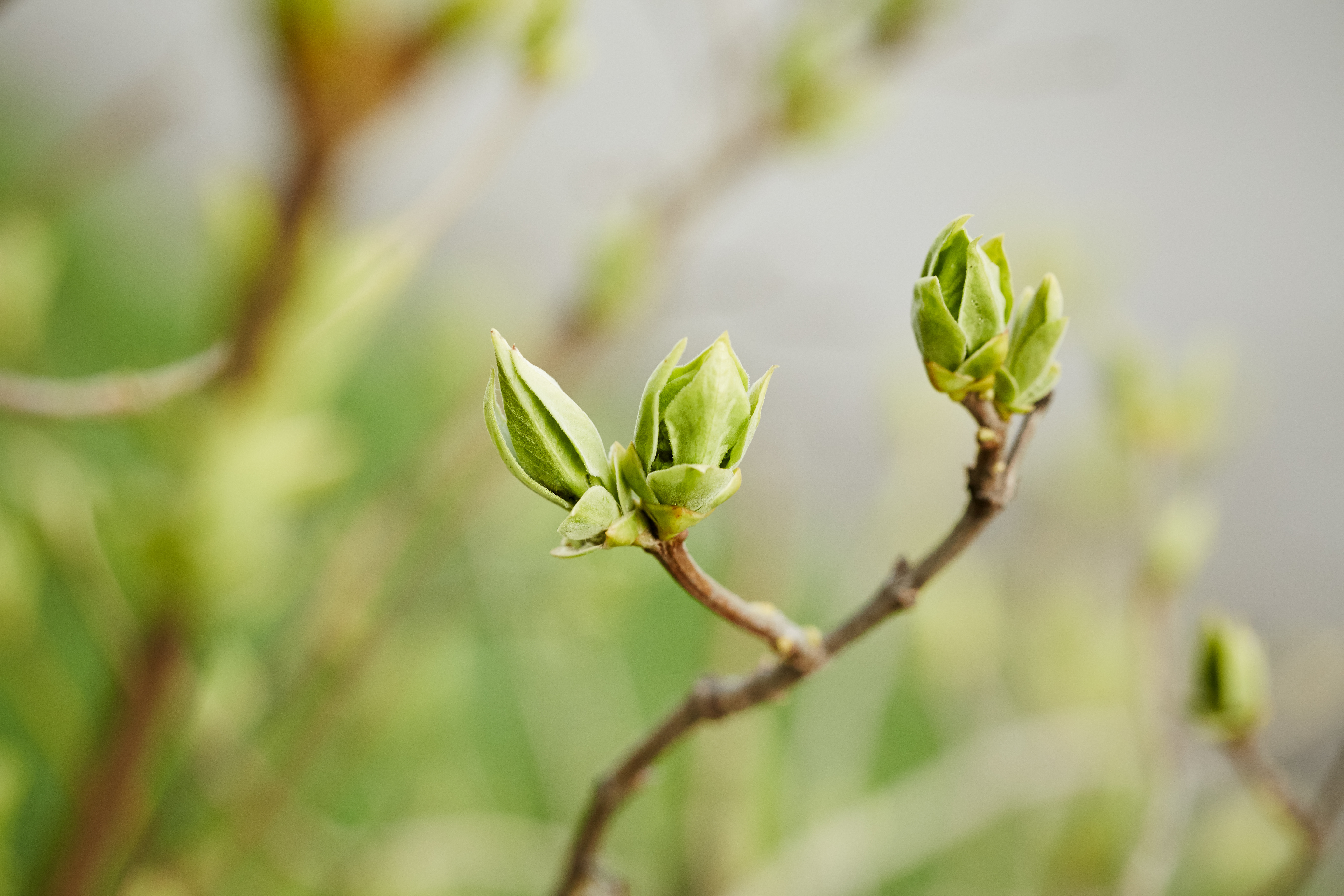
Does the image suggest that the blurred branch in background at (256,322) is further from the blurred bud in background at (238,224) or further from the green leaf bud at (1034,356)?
the green leaf bud at (1034,356)

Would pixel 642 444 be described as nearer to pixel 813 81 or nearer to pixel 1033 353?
pixel 1033 353

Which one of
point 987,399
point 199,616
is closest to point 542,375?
point 987,399

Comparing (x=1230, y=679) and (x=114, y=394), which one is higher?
(x=114, y=394)

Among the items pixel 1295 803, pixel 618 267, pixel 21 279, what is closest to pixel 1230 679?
pixel 1295 803

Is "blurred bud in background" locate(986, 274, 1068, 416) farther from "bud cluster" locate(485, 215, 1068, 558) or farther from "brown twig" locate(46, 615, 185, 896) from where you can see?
Answer: "brown twig" locate(46, 615, 185, 896)

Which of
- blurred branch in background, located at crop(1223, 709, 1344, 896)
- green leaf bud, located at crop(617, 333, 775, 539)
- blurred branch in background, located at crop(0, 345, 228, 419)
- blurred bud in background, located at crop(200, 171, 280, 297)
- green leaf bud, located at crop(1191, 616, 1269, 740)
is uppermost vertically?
blurred bud in background, located at crop(200, 171, 280, 297)

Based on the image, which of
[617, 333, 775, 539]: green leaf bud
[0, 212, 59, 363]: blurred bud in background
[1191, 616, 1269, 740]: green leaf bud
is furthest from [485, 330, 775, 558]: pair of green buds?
[0, 212, 59, 363]: blurred bud in background

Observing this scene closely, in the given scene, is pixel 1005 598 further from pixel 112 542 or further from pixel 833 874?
pixel 112 542
